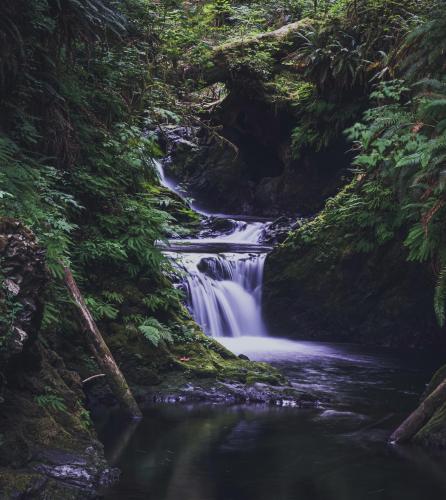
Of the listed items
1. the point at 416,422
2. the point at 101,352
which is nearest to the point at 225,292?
the point at 101,352

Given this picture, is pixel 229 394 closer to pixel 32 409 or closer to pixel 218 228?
pixel 32 409

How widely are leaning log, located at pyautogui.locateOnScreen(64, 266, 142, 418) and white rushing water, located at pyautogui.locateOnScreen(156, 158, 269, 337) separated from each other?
5.57 meters

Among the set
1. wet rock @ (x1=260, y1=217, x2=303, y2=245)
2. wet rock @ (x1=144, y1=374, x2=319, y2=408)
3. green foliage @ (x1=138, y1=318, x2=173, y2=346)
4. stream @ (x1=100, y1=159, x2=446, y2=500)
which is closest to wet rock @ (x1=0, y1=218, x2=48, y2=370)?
stream @ (x1=100, y1=159, x2=446, y2=500)

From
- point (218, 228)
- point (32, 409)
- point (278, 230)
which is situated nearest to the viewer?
point (32, 409)

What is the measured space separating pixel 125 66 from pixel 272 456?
6.89 m

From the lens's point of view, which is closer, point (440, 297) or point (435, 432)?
point (435, 432)

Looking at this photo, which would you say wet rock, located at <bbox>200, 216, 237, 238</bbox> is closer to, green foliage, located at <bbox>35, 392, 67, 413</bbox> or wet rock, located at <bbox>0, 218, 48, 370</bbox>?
green foliage, located at <bbox>35, 392, 67, 413</bbox>

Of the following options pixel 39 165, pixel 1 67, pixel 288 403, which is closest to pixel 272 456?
pixel 288 403

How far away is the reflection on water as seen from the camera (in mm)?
5703

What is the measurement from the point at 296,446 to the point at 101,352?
2411 mm

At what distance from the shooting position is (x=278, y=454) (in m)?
6.70

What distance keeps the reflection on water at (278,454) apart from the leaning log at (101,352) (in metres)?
0.28

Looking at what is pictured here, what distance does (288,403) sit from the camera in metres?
8.59

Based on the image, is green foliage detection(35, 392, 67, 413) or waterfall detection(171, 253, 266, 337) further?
waterfall detection(171, 253, 266, 337)
